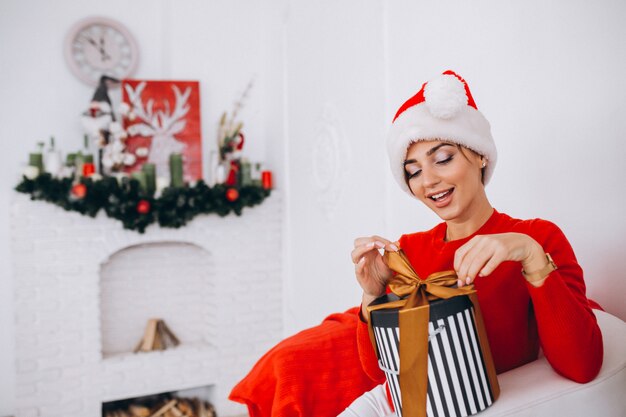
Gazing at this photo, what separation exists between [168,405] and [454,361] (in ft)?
10.1

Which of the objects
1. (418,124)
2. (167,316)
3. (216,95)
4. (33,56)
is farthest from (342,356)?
(33,56)

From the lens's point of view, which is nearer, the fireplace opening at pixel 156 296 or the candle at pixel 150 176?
the candle at pixel 150 176

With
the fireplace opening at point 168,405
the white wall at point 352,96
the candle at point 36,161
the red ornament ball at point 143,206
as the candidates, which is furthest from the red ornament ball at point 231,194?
the fireplace opening at point 168,405

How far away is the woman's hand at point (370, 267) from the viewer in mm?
1052

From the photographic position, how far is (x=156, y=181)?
3.29 m

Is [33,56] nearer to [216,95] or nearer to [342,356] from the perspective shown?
[216,95]

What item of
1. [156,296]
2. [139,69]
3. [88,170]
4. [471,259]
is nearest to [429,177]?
[471,259]

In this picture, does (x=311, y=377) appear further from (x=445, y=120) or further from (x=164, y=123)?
(x=164, y=123)

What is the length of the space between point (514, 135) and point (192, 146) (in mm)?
2678

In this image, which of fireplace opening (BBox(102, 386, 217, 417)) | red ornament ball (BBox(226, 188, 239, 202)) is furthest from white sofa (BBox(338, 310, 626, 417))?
fireplace opening (BBox(102, 386, 217, 417))

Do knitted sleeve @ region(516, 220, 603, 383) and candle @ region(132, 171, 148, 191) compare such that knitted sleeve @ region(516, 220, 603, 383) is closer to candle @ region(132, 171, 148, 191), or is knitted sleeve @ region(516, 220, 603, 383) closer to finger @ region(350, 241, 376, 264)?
finger @ region(350, 241, 376, 264)

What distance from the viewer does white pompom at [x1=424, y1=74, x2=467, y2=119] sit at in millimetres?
1013

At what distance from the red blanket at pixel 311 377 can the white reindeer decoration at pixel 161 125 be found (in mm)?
2463

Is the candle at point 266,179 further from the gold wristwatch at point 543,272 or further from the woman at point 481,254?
the gold wristwatch at point 543,272
